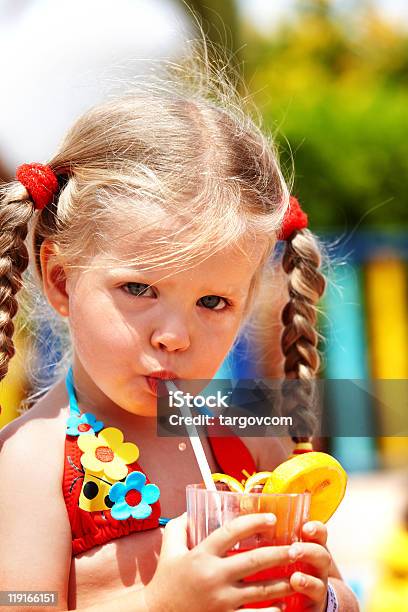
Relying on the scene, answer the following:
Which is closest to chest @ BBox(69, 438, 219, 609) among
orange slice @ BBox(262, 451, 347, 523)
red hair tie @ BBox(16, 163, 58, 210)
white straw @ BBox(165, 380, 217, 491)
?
white straw @ BBox(165, 380, 217, 491)

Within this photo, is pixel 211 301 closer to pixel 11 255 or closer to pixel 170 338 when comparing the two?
pixel 170 338

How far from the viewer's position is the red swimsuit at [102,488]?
1.30 metres

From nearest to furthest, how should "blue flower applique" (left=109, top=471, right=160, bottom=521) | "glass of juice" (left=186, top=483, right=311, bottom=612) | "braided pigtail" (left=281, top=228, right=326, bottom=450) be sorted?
"glass of juice" (left=186, top=483, right=311, bottom=612) → "blue flower applique" (left=109, top=471, right=160, bottom=521) → "braided pigtail" (left=281, top=228, right=326, bottom=450)

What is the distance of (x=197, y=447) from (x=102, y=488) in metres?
0.17

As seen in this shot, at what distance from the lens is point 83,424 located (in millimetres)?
1398

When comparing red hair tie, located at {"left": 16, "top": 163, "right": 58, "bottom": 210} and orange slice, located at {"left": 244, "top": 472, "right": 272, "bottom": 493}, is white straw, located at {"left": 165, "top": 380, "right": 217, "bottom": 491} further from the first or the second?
red hair tie, located at {"left": 16, "top": 163, "right": 58, "bottom": 210}

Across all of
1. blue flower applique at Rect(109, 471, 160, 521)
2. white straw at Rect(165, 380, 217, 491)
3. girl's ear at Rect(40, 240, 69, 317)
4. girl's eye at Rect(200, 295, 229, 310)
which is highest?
girl's ear at Rect(40, 240, 69, 317)

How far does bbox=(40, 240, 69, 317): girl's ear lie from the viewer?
1.44 meters

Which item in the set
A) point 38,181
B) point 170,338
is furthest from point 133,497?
point 38,181

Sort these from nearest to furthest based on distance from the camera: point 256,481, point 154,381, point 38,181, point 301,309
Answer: point 256,481 < point 154,381 < point 38,181 < point 301,309

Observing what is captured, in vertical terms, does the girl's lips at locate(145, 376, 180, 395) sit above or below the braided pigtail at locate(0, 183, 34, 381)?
below

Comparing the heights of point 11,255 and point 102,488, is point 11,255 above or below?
above

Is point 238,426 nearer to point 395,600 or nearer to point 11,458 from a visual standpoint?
point 11,458

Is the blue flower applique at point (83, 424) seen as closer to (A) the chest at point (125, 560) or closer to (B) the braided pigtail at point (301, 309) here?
(A) the chest at point (125, 560)
